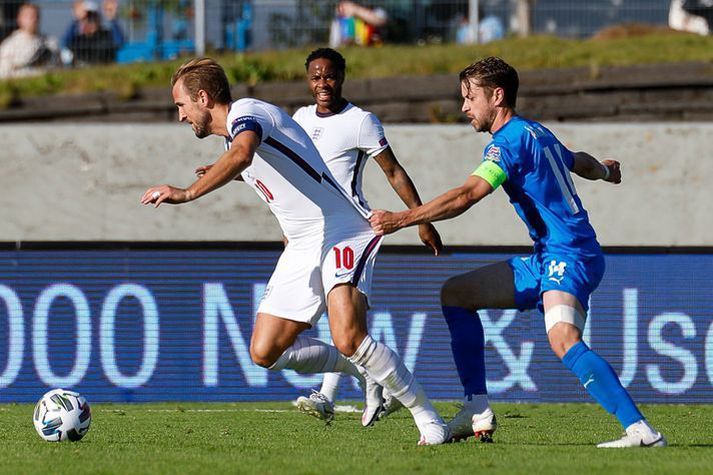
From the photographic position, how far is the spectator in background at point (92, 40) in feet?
55.9

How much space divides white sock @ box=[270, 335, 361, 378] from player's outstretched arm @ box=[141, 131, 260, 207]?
153cm

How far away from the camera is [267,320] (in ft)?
24.7

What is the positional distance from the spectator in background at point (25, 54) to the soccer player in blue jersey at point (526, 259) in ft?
36.8

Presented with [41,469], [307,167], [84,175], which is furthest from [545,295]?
[84,175]

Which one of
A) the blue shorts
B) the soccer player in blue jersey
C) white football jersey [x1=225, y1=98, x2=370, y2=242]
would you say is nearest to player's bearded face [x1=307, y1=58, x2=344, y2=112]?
white football jersey [x1=225, y1=98, x2=370, y2=242]

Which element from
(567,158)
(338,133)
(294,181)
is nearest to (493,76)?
(567,158)

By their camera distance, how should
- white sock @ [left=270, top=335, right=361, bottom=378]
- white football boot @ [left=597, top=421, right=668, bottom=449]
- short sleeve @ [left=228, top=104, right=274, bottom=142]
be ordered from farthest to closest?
→ white sock @ [left=270, top=335, right=361, bottom=378]
short sleeve @ [left=228, top=104, right=274, bottom=142]
white football boot @ [left=597, top=421, right=668, bottom=449]

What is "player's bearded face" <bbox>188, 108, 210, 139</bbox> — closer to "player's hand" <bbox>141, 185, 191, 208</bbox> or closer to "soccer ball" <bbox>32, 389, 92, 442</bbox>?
"player's hand" <bbox>141, 185, 191, 208</bbox>

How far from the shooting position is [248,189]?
14500 mm

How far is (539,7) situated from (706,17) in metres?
2.32

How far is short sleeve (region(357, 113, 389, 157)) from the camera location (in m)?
9.26

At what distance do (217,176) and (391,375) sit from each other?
142cm

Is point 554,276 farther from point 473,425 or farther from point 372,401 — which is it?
point 372,401

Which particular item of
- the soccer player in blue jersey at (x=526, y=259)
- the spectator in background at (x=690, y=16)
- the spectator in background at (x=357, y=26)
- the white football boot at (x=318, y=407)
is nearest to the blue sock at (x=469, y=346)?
the soccer player in blue jersey at (x=526, y=259)
